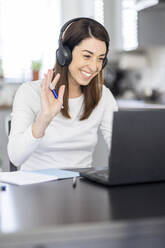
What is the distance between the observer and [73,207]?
0.97 meters

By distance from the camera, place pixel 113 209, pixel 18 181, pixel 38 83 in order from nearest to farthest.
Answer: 1. pixel 113 209
2. pixel 18 181
3. pixel 38 83

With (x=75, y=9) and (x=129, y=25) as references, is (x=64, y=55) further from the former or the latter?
(x=75, y=9)

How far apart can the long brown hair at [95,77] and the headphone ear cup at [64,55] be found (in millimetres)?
38

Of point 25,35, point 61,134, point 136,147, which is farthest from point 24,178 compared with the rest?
point 25,35

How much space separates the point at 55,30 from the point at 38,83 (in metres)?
3.71

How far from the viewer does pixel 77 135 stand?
1.79 meters

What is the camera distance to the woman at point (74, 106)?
5.61ft

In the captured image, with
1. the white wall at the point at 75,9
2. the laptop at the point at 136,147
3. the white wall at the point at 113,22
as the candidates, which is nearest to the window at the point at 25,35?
the white wall at the point at 75,9

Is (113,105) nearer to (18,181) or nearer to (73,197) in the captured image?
(18,181)

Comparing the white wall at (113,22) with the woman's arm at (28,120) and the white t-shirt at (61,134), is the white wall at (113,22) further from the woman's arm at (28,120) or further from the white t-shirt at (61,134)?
the woman's arm at (28,120)

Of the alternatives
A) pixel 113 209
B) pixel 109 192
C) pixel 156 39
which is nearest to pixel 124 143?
pixel 109 192

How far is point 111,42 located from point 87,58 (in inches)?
143

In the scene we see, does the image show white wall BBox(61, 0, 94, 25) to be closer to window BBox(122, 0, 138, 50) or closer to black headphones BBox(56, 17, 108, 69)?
window BBox(122, 0, 138, 50)

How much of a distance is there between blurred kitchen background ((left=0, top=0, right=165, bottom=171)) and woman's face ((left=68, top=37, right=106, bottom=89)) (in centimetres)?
292
